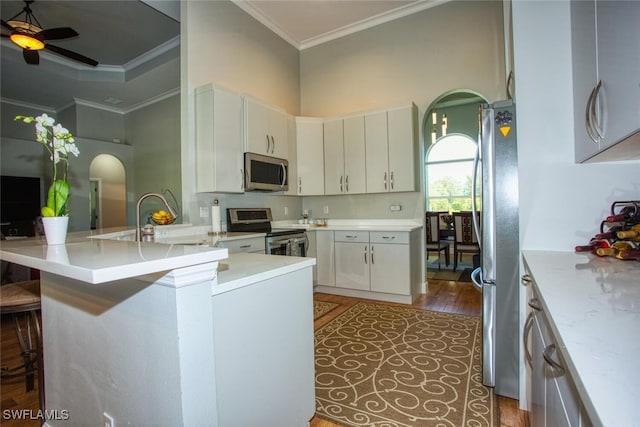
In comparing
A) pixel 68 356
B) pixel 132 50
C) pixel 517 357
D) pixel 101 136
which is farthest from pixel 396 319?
pixel 101 136

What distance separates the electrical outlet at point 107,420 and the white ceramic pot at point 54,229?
28.7 inches

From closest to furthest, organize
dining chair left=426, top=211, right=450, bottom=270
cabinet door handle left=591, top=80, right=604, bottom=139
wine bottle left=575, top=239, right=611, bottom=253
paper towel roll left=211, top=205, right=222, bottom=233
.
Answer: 1. cabinet door handle left=591, top=80, right=604, bottom=139
2. wine bottle left=575, top=239, right=611, bottom=253
3. paper towel roll left=211, top=205, right=222, bottom=233
4. dining chair left=426, top=211, right=450, bottom=270

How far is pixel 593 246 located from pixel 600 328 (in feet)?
3.67

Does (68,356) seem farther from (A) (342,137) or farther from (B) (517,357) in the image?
(A) (342,137)

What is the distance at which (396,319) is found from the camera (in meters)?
3.15

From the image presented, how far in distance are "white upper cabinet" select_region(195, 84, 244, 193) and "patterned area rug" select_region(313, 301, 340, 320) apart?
1620 millimetres

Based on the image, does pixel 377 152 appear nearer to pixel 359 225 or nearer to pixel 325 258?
pixel 359 225

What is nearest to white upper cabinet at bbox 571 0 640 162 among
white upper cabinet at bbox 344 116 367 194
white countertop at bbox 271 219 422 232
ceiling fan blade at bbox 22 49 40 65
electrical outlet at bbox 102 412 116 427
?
electrical outlet at bbox 102 412 116 427

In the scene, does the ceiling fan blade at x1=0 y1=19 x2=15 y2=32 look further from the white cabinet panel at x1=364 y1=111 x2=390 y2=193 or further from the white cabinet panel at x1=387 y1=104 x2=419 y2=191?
the white cabinet panel at x1=387 y1=104 x2=419 y2=191

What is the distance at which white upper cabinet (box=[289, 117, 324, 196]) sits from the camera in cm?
443

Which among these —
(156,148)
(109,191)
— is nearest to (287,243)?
(156,148)

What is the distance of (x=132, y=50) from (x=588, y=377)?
20.7 ft

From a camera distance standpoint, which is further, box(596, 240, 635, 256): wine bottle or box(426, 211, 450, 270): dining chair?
box(426, 211, 450, 270): dining chair

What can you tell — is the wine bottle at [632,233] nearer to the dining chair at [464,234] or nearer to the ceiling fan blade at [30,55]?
the dining chair at [464,234]
